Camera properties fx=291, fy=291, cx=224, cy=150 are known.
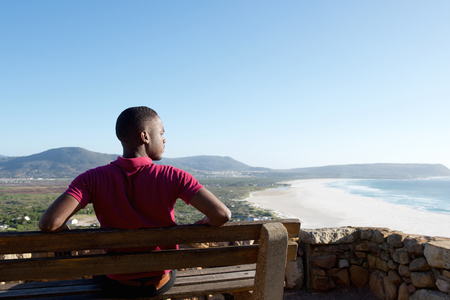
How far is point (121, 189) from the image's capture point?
5.00 ft

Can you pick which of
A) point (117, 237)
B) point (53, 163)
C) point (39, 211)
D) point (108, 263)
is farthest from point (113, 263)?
point (53, 163)

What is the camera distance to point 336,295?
153 inches

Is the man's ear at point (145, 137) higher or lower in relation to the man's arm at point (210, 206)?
higher

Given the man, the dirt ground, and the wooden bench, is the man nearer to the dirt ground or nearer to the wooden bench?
the wooden bench

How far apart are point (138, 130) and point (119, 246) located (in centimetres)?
63

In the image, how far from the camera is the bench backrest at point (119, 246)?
1.37 metres

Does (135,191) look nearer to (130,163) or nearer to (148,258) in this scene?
(130,163)

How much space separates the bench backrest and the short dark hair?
0.55 m

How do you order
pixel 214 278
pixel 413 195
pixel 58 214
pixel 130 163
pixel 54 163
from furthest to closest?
pixel 54 163, pixel 413 195, pixel 214 278, pixel 130 163, pixel 58 214

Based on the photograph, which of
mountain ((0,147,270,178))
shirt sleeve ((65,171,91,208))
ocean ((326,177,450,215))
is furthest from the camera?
mountain ((0,147,270,178))

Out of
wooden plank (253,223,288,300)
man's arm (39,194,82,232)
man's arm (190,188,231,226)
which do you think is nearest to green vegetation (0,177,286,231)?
wooden plank (253,223,288,300)

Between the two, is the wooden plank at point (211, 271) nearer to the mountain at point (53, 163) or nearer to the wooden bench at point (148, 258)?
the wooden bench at point (148, 258)

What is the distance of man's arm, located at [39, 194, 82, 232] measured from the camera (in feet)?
4.37

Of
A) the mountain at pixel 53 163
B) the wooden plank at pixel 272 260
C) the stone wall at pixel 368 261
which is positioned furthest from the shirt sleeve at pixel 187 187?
the mountain at pixel 53 163
